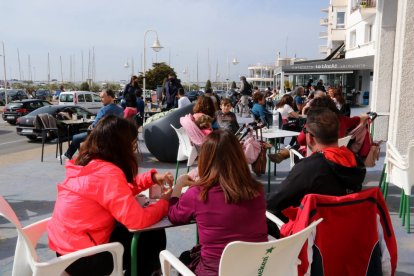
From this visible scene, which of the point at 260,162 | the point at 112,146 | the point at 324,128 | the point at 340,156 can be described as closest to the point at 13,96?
the point at 260,162

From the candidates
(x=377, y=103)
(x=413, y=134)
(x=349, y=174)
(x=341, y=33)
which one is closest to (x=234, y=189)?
(x=349, y=174)

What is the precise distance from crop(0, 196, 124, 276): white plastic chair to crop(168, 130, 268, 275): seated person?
0.51m

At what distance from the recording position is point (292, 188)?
9.12 ft

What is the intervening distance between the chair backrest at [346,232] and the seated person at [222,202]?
0.91 ft

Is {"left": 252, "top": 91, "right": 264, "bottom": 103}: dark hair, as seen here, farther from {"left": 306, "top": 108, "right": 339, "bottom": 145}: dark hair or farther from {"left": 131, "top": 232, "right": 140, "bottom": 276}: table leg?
{"left": 131, "top": 232, "right": 140, "bottom": 276}: table leg

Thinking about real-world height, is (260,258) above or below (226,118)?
below

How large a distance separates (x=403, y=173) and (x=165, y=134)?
4685 mm

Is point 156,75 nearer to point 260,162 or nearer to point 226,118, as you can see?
point 226,118

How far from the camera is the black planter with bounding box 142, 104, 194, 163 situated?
8.16m

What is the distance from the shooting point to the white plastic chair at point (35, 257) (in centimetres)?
228

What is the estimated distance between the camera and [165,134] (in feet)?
26.8

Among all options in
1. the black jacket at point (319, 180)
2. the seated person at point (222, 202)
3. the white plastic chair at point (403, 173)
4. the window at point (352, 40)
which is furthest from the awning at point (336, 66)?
the seated person at point (222, 202)

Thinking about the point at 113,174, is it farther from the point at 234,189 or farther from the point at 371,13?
the point at 371,13

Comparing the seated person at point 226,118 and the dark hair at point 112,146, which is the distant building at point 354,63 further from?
the dark hair at point 112,146
